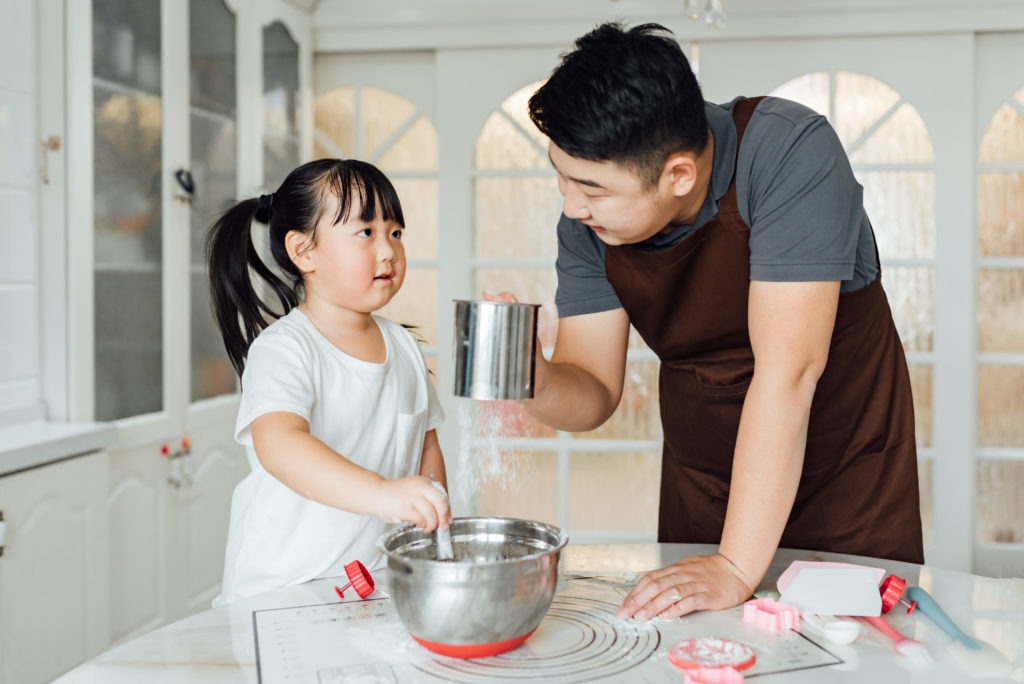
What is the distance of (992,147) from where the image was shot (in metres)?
3.10

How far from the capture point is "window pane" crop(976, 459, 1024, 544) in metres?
3.15

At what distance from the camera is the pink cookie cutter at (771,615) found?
3.43 feet

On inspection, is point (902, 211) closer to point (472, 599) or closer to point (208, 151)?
point (208, 151)

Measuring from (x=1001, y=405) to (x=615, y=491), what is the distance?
4.10 ft

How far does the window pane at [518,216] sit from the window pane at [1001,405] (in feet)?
4.72

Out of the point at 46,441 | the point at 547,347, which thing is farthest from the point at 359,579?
the point at 547,347

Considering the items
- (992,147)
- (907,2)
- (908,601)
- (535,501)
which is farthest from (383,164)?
(908,601)

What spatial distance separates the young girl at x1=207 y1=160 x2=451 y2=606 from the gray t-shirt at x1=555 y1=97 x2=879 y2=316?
0.47m

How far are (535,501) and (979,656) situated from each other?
2.46 metres

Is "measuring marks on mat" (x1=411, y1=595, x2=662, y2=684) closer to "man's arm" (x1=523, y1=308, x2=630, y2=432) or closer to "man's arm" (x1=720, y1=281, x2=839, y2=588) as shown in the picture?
"man's arm" (x1=720, y1=281, x2=839, y2=588)

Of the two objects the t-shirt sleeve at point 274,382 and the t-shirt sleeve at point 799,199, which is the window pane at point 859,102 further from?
the t-shirt sleeve at point 274,382

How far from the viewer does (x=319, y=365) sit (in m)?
1.43

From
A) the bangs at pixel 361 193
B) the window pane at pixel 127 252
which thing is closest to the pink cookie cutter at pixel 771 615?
the bangs at pixel 361 193

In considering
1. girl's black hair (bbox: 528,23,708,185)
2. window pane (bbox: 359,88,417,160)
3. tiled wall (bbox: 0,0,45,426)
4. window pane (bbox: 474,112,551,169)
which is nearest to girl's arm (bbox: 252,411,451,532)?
girl's black hair (bbox: 528,23,708,185)
